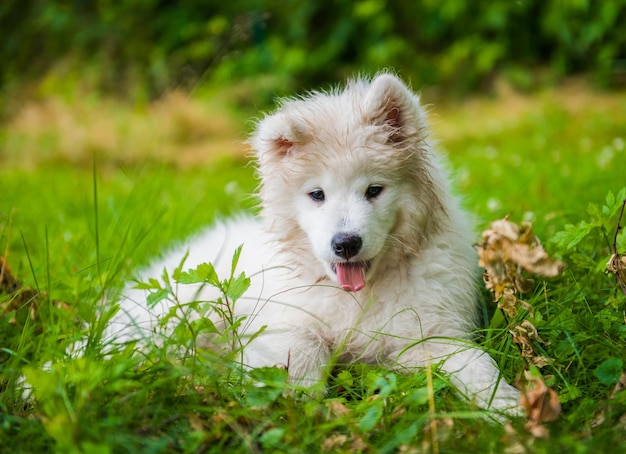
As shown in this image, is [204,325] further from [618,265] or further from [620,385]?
[618,265]

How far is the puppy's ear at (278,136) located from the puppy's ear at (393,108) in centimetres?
29

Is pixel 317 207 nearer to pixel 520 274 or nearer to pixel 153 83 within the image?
pixel 520 274

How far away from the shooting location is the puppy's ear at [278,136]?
256cm

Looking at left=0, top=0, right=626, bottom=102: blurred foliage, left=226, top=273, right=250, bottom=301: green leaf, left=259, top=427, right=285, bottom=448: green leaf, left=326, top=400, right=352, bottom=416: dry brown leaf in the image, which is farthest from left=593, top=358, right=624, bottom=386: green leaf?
left=0, top=0, right=626, bottom=102: blurred foliage

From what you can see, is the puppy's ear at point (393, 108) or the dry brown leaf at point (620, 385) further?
the puppy's ear at point (393, 108)

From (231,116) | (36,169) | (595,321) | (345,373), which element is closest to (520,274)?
(595,321)

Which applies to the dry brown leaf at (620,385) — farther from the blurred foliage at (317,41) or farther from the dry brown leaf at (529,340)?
the blurred foliage at (317,41)

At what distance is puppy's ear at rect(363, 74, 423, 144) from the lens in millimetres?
2520

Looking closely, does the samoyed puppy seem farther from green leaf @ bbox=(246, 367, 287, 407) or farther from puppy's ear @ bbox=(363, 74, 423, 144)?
green leaf @ bbox=(246, 367, 287, 407)

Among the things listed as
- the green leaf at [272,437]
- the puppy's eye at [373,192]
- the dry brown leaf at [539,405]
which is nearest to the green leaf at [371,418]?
the green leaf at [272,437]

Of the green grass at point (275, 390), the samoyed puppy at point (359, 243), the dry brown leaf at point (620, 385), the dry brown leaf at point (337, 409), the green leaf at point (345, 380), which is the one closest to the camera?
the green grass at point (275, 390)

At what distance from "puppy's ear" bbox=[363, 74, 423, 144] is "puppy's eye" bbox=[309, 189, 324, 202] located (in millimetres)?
342

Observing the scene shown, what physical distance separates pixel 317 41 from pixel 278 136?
31.8 ft

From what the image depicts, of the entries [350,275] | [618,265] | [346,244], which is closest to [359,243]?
[346,244]
